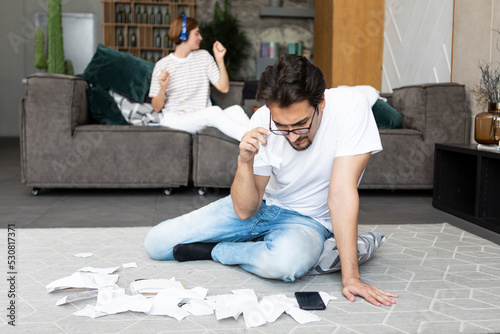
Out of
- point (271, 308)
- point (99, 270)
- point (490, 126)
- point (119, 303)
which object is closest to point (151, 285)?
point (119, 303)

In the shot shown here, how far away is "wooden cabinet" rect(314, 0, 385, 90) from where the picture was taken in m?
5.39

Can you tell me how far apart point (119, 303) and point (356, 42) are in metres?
4.64

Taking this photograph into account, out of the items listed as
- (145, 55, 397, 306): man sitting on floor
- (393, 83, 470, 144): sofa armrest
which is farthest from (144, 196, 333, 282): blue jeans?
(393, 83, 470, 144): sofa armrest

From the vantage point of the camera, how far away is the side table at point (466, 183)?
102 inches

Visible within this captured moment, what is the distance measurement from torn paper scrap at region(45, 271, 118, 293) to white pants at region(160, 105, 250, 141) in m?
1.65

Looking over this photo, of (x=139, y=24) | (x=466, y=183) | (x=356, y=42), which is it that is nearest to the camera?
(x=466, y=183)

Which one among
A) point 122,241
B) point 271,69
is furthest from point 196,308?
point 122,241

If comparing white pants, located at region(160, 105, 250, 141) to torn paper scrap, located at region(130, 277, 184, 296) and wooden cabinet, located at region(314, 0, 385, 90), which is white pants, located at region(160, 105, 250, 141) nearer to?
torn paper scrap, located at region(130, 277, 184, 296)

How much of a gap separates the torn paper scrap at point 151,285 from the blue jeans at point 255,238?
0.26 metres

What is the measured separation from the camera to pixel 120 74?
373 cm

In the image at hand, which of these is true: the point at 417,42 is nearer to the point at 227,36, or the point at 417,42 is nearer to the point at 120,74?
the point at 120,74

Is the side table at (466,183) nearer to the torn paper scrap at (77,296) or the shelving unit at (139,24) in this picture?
the torn paper scrap at (77,296)

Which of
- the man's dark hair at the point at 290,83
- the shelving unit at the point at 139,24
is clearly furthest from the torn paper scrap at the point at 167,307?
the shelving unit at the point at 139,24

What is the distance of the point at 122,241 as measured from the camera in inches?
86.8
